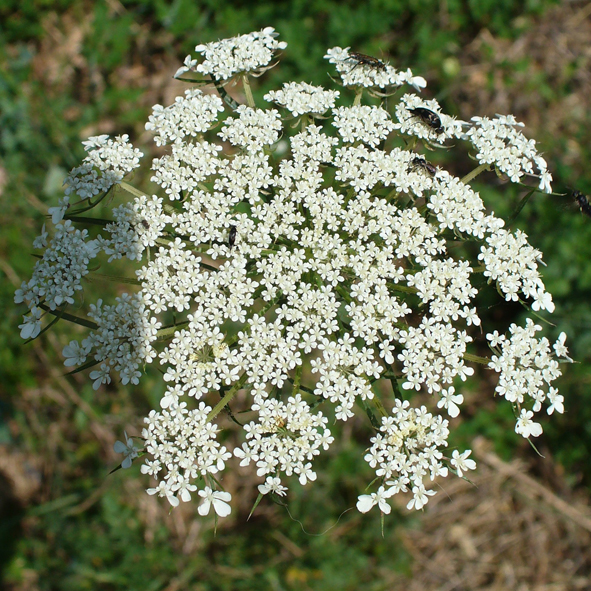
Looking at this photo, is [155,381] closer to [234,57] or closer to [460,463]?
[234,57]

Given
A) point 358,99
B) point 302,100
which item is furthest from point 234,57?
point 358,99

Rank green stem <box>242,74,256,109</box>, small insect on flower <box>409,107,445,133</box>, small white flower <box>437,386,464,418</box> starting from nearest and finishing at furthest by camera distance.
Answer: small white flower <box>437,386,464,418</box>
small insect on flower <box>409,107,445,133</box>
green stem <box>242,74,256,109</box>

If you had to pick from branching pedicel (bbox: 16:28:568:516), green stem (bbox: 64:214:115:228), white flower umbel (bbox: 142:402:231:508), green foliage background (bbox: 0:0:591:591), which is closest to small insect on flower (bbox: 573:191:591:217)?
branching pedicel (bbox: 16:28:568:516)

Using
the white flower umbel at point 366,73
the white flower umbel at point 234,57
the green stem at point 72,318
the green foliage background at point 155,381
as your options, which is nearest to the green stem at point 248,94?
the white flower umbel at point 234,57

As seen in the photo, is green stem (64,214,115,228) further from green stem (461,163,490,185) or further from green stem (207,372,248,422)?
green stem (461,163,490,185)

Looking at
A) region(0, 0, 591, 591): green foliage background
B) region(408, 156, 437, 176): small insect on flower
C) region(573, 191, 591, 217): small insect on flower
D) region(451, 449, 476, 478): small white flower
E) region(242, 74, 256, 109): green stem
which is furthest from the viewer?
region(0, 0, 591, 591): green foliage background

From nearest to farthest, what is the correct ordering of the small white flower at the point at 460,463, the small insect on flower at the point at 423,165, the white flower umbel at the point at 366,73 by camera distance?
the small white flower at the point at 460,463, the small insect on flower at the point at 423,165, the white flower umbel at the point at 366,73

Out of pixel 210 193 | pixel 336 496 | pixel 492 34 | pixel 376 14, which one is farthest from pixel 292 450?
pixel 492 34

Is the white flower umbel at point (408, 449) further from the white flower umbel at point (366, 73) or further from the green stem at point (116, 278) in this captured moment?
the white flower umbel at point (366, 73)
